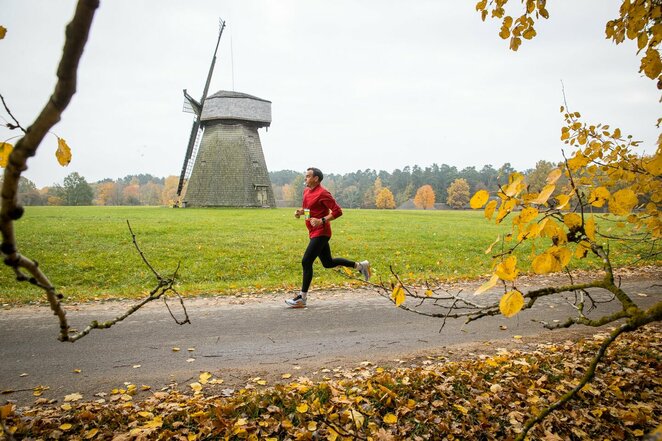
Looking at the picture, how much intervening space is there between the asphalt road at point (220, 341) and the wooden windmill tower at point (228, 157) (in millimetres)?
30331

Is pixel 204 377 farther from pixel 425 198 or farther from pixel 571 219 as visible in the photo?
pixel 425 198

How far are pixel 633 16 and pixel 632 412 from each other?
356 cm

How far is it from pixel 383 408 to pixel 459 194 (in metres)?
92.8

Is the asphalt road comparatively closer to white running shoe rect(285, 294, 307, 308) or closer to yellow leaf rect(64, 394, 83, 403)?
yellow leaf rect(64, 394, 83, 403)

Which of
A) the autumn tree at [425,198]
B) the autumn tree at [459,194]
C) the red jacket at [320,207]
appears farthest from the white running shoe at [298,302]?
the autumn tree at [425,198]

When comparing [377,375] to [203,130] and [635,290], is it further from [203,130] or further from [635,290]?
[203,130]

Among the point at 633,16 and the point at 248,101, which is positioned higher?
the point at 248,101

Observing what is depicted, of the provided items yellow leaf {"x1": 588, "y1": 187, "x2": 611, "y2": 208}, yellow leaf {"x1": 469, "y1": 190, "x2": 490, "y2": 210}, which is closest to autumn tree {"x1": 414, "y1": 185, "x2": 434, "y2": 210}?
yellow leaf {"x1": 588, "y1": 187, "x2": 611, "y2": 208}

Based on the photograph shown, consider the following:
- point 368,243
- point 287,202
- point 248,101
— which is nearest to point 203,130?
point 248,101

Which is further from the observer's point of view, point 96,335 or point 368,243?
point 368,243

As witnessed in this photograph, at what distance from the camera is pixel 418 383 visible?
4.22 meters

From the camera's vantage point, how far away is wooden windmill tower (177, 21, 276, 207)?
37031 millimetres

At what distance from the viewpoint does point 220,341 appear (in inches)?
220

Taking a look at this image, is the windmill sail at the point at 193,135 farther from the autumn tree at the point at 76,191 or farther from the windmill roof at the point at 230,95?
the autumn tree at the point at 76,191
